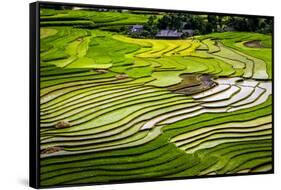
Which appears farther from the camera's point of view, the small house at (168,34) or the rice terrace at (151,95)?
the small house at (168,34)

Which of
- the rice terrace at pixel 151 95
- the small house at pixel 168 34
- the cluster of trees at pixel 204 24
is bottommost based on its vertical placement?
the rice terrace at pixel 151 95

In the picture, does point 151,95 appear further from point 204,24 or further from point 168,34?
point 204,24

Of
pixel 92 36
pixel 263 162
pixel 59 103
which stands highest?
pixel 92 36

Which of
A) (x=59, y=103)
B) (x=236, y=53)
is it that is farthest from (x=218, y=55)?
(x=59, y=103)

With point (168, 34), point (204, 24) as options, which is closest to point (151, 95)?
point (168, 34)

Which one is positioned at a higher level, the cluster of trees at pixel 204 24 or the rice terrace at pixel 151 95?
the cluster of trees at pixel 204 24

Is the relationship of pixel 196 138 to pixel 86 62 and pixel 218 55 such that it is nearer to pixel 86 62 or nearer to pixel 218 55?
pixel 218 55

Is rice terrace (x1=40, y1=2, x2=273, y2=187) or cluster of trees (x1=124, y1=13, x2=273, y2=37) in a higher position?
cluster of trees (x1=124, y1=13, x2=273, y2=37)
